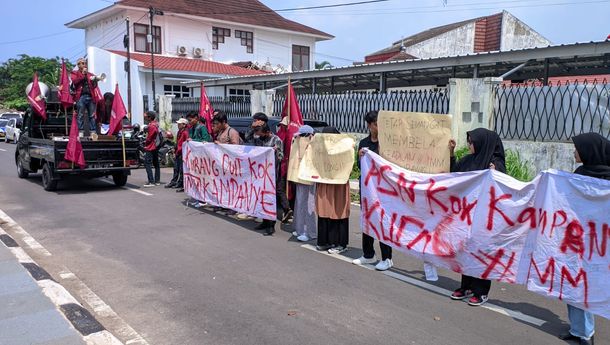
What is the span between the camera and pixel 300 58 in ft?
139

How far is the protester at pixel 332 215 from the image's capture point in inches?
245

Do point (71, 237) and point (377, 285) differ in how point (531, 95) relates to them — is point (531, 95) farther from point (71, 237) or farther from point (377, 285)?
point (71, 237)

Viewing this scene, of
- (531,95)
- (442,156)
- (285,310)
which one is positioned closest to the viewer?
(285,310)

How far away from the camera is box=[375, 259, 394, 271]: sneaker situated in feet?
18.7

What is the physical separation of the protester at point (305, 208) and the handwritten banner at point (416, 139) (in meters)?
1.53

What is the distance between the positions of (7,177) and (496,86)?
13.1 meters

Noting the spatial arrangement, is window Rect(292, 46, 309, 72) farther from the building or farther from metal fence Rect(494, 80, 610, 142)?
metal fence Rect(494, 80, 610, 142)

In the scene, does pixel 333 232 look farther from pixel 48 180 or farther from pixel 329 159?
pixel 48 180

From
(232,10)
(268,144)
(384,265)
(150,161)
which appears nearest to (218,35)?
(232,10)

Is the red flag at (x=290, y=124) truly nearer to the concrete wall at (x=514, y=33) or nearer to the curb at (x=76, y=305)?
the curb at (x=76, y=305)

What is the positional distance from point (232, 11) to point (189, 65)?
8.76 meters

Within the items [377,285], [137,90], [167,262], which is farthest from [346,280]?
[137,90]

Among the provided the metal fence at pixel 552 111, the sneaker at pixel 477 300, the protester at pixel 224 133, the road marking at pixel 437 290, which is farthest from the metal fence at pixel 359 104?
the sneaker at pixel 477 300

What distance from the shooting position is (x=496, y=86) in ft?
37.7
